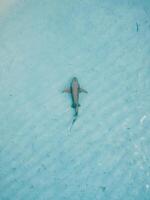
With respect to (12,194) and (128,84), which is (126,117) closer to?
(128,84)

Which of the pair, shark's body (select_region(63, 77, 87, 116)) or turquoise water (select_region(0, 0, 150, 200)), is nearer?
turquoise water (select_region(0, 0, 150, 200))

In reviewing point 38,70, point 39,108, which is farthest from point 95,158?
point 38,70

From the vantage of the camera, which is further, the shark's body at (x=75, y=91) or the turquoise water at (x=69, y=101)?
the shark's body at (x=75, y=91)

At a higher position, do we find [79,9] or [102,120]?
[79,9]

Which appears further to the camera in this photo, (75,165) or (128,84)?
(128,84)

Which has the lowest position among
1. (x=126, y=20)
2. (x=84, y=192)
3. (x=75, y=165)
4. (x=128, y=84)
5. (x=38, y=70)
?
(x=84, y=192)

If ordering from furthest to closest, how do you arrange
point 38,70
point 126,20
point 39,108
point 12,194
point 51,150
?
1. point 126,20
2. point 38,70
3. point 39,108
4. point 51,150
5. point 12,194

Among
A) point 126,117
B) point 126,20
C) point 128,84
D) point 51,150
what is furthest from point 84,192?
point 126,20

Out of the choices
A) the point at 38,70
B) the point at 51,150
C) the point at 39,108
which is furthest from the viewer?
the point at 38,70
